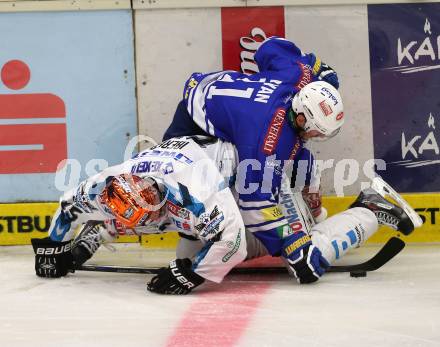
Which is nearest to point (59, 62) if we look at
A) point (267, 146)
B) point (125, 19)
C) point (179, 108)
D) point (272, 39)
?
point (125, 19)

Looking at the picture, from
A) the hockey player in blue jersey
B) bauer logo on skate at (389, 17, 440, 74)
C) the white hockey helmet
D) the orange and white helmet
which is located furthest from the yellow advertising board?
bauer logo on skate at (389, 17, 440, 74)

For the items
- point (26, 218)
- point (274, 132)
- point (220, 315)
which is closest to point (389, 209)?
point (274, 132)

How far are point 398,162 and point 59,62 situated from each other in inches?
78.7

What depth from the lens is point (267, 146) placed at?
3922mm

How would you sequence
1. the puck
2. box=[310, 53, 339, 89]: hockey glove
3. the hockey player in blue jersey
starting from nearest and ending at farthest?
the hockey player in blue jersey
the puck
box=[310, 53, 339, 89]: hockey glove

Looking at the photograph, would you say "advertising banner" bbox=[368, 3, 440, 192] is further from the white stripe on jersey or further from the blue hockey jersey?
the white stripe on jersey

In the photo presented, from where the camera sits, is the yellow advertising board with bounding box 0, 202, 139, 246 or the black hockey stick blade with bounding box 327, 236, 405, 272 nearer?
the black hockey stick blade with bounding box 327, 236, 405, 272

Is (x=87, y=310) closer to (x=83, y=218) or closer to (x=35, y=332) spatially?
(x=35, y=332)

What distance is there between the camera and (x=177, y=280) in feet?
12.5

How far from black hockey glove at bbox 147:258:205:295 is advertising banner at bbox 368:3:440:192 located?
163 cm

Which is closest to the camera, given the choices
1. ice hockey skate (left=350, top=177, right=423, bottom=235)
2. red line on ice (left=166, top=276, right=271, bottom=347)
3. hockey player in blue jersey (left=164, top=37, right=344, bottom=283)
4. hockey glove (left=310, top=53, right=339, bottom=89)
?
red line on ice (left=166, top=276, right=271, bottom=347)

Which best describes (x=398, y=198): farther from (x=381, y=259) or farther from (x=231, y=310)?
(x=231, y=310)

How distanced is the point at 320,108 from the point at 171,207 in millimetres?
804

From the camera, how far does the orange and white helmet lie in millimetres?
3846
